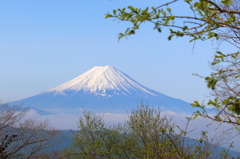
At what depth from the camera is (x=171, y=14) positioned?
3.75 metres

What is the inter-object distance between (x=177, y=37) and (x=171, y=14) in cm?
30

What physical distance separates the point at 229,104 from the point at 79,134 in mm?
15476

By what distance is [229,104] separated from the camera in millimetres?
3369

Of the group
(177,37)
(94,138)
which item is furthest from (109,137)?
(177,37)

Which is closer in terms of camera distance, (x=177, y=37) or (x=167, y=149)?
(x=177, y=37)

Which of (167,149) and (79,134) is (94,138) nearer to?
(79,134)

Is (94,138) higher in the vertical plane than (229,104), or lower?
lower

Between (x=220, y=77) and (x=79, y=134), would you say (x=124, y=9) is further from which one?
(x=79, y=134)

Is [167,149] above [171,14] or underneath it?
underneath

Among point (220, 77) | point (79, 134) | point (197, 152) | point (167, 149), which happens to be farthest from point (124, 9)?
point (79, 134)

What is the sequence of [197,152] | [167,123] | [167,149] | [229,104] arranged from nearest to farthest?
[229,104]
[197,152]
[167,149]
[167,123]

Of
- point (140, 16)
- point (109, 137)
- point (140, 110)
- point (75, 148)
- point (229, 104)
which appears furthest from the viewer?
point (75, 148)

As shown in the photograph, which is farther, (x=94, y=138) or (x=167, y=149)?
(x=94, y=138)

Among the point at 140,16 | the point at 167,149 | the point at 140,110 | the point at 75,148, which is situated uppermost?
the point at 140,16
